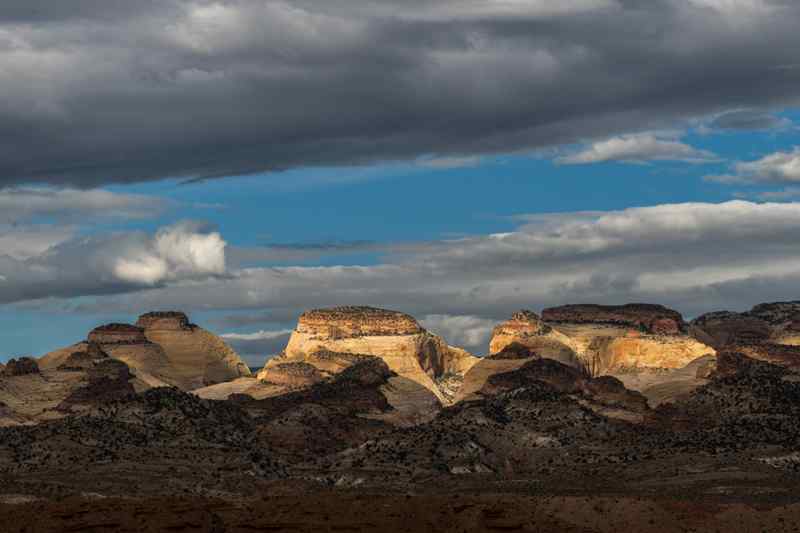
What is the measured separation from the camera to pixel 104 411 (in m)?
199

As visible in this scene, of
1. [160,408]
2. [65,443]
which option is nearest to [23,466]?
Answer: [65,443]

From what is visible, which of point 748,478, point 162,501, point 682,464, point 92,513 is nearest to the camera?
point 92,513

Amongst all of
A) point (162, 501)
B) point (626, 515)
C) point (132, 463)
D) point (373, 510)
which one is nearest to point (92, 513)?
point (162, 501)

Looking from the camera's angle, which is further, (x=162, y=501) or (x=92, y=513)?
(x=162, y=501)

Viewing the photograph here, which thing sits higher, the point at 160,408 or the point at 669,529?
the point at 160,408

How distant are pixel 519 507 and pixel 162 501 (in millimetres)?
25888

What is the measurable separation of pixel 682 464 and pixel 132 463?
203ft

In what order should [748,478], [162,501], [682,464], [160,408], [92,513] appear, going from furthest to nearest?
[160,408] < [682,464] < [748,478] < [162,501] < [92,513]

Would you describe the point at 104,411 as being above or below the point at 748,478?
above

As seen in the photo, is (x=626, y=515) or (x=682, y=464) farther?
(x=682, y=464)

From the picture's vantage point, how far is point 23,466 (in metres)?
165

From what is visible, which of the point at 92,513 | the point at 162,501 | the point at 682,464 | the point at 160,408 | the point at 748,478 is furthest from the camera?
the point at 160,408

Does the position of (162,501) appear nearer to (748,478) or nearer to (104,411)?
(748,478)

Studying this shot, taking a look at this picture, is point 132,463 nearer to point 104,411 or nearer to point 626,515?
point 104,411
